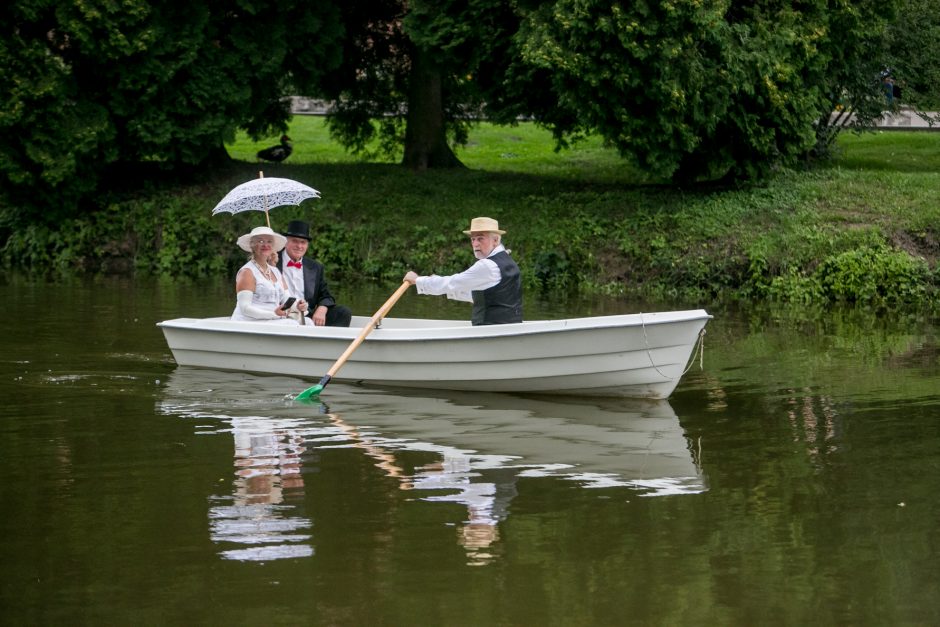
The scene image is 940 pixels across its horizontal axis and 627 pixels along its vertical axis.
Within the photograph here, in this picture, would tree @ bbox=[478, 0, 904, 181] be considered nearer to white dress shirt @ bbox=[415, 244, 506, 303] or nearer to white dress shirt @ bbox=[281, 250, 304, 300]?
white dress shirt @ bbox=[281, 250, 304, 300]

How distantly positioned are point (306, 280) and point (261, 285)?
64cm

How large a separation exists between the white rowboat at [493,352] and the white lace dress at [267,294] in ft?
0.72

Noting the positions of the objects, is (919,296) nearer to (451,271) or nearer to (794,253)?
(794,253)

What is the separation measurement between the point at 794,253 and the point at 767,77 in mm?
2720

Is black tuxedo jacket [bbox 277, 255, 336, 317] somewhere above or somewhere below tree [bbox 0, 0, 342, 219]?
below

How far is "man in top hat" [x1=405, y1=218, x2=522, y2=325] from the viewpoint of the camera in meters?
12.3

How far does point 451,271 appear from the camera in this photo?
22.2 metres

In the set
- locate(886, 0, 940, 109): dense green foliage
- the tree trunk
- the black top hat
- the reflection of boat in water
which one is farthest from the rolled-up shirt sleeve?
the tree trunk

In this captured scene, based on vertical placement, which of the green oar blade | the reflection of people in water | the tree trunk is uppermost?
the tree trunk

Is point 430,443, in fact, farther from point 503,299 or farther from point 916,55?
point 916,55

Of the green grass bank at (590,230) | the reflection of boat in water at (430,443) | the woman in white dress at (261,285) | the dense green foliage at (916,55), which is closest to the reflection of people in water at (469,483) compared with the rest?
the reflection of boat in water at (430,443)

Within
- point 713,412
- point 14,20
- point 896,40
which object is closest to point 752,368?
point 713,412

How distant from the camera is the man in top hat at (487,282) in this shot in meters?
12.3

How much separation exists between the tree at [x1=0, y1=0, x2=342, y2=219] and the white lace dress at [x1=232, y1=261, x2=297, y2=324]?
1043 centimetres
